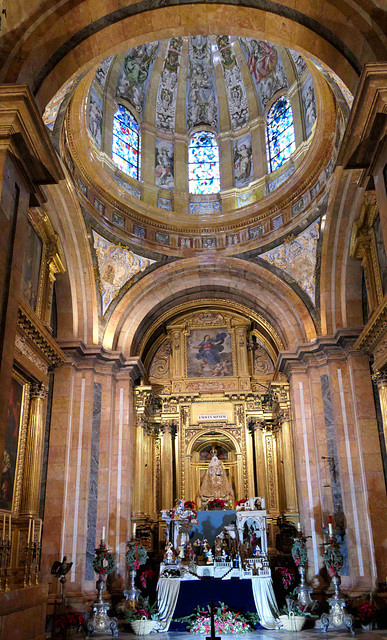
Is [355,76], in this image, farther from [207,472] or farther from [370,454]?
[207,472]

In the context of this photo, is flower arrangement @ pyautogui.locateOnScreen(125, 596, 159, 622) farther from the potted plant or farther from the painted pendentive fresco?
the painted pendentive fresco

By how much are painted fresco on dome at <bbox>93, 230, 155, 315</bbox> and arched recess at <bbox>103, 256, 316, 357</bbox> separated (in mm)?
417

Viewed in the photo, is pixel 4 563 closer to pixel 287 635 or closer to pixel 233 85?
pixel 287 635

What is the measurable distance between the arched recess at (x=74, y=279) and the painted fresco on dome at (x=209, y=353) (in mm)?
5562

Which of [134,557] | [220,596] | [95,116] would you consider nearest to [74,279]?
[95,116]

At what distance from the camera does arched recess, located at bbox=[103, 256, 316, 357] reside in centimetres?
1691

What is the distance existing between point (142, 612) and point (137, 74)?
55.3ft

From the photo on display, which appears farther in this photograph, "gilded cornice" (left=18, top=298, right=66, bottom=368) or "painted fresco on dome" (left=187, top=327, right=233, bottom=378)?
"painted fresco on dome" (left=187, top=327, right=233, bottom=378)

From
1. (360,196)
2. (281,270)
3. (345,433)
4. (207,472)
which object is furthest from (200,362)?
(360,196)

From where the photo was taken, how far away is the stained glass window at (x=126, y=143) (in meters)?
18.3

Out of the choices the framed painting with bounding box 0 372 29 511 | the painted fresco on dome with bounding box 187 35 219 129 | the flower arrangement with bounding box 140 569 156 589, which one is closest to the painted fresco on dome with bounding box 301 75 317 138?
the painted fresco on dome with bounding box 187 35 219 129

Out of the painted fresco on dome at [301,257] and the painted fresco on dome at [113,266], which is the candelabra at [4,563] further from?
the painted fresco on dome at [301,257]

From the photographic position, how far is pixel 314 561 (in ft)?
47.1

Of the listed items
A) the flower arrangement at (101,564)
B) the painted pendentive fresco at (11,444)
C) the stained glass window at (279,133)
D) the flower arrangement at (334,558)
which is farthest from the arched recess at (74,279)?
the flower arrangement at (334,558)
